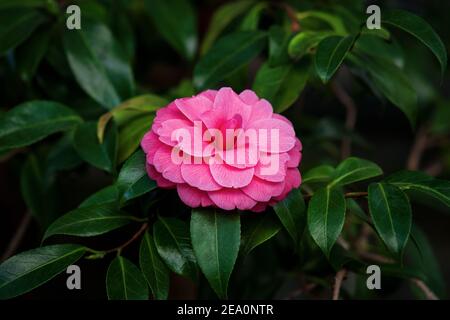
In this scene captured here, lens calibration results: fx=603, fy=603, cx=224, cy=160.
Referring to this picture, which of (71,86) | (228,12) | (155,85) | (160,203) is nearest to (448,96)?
(155,85)

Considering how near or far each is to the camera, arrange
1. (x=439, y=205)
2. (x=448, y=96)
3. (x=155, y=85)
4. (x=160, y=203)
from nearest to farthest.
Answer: (x=160, y=203) < (x=439, y=205) < (x=155, y=85) < (x=448, y=96)

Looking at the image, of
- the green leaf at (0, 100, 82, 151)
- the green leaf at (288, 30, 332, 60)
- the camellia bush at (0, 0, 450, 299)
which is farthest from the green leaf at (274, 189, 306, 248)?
the green leaf at (0, 100, 82, 151)

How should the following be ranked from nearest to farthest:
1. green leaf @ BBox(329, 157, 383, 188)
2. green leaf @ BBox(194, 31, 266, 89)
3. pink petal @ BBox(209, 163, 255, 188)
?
pink petal @ BBox(209, 163, 255, 188) < green leaf @ BBox(329, 157, 383, 188) < green leaf @ BBox(194, 31, 266, 89)

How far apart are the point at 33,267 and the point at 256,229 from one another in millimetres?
245

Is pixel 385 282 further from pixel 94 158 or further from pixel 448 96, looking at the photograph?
pixel 448 96

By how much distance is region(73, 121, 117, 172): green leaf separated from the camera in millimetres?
774

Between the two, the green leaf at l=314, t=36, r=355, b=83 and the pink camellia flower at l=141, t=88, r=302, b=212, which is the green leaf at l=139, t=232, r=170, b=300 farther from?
the green leaf at l=314, t=36, r=355, b=83

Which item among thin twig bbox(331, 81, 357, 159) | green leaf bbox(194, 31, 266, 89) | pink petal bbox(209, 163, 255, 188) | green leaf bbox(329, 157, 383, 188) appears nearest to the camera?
pink petal bbox(209, 163, 255, 188)

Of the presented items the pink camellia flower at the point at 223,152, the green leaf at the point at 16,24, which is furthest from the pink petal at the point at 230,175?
the green leaf at the point at 16,24

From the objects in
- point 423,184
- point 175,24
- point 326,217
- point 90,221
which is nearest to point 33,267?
point 90,221

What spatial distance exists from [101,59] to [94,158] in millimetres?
216

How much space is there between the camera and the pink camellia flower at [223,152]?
0.62 metres

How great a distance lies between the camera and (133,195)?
65 centimetres

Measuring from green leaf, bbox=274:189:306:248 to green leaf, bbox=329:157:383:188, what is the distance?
52 mm
